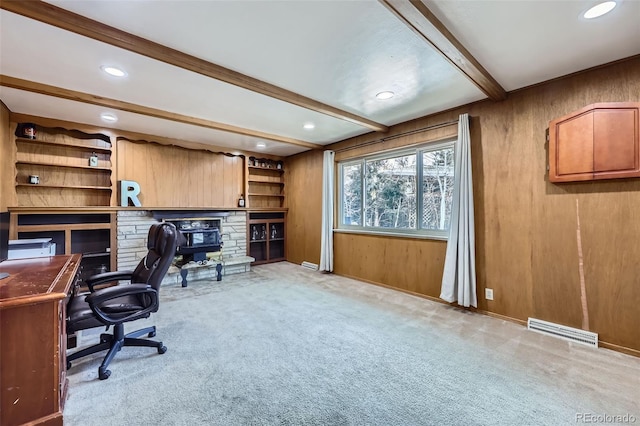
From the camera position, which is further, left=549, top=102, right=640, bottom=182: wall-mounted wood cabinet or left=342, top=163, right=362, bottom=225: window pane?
left=342, top=163, right=362, bottom=225: window pane

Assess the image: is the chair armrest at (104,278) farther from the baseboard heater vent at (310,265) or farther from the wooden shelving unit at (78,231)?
the baseboard heater vent at (310,265)

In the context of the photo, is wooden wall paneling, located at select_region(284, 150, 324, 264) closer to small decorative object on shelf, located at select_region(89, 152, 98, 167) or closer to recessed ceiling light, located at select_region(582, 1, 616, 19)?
small decorative object on shelf, located at select_region(89, 152, 98, 167)

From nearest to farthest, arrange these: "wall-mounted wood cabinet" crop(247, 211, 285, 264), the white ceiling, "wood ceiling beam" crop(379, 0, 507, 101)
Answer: "wood ceiling beam" crop(379, 0, 507, 101), the white ceiling, "wall-mounted wood cabinet" crop(247, 211, 285, 264)

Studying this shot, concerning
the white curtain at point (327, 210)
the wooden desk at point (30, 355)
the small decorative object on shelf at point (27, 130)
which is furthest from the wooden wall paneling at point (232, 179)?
the wooden desk at point (30, 355)

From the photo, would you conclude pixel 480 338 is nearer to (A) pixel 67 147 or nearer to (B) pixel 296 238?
(B) pixel 296 238

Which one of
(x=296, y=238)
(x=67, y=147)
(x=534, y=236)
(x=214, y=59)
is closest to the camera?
(x=214, y=59)

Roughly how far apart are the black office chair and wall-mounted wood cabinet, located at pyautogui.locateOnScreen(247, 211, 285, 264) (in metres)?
3.22

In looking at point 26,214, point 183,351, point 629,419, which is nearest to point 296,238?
point 183,351

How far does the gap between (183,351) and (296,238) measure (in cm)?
377

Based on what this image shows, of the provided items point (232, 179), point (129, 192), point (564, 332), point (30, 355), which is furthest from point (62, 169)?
point (564, 332)

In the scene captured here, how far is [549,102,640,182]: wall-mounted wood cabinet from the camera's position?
2.18m

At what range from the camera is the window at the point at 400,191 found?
3.64m

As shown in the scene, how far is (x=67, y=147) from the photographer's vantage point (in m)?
4.00

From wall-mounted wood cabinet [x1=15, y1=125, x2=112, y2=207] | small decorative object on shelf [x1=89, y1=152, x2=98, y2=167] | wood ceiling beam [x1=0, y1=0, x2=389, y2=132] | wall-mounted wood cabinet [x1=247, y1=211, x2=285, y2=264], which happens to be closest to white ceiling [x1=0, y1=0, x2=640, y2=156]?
wood ceiling beam [x1=0, y1=0, x2=389, y2=132]
